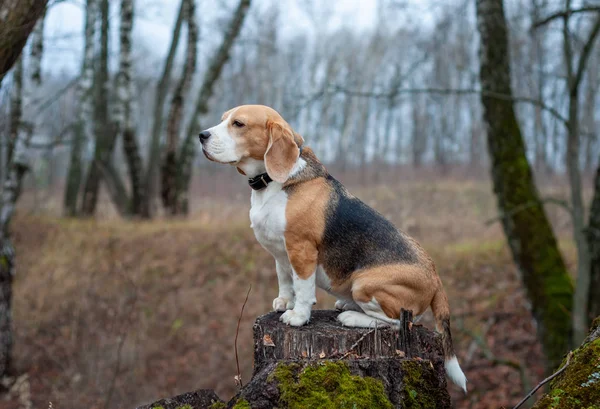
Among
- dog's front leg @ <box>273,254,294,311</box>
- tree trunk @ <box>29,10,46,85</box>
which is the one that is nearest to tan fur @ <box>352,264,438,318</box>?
dog's front leg @ <box>273,254,294,311</box>

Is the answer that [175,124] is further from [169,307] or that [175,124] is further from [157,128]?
[169,307]

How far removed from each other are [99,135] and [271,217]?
13.7 m

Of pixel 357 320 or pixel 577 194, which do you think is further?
pixel 577 194

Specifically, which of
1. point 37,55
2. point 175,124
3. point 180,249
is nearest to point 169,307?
point 180,249

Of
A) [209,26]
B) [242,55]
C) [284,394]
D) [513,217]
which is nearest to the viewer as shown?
[284,394]

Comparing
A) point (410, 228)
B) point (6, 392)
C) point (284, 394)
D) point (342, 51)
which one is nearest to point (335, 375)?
point (284, 394)

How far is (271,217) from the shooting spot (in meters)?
3.61

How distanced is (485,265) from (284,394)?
10.1 meters

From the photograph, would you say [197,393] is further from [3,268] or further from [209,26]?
[209,26]

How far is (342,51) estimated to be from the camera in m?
38.8

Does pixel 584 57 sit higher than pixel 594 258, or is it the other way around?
pixel 584 57

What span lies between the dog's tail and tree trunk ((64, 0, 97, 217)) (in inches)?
495

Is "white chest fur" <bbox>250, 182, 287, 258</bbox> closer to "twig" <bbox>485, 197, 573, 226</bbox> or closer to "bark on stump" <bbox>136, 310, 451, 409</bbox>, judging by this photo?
"bark on stump" <bbox>136, 310, 451, 409</bbox>

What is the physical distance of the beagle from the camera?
358 cm
